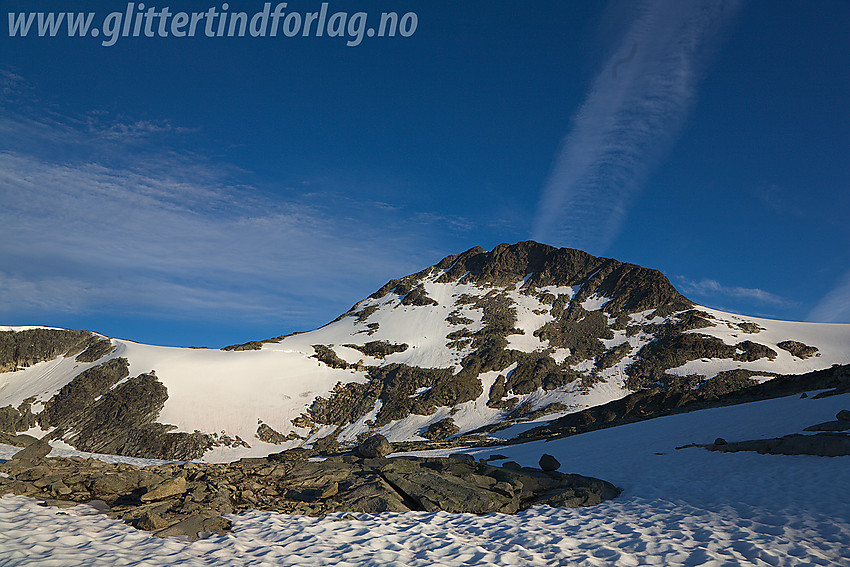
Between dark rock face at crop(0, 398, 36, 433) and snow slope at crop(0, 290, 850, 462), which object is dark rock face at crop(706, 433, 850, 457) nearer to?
snow slope at crop(0, 290, 850, 462)

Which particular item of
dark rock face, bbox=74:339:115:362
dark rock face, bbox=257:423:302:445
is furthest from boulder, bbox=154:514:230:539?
dark rock face, bbox=74:339:115:362

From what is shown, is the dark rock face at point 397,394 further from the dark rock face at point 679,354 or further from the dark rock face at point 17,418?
the dark rock face at point 17,418

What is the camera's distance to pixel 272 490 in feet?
45.2

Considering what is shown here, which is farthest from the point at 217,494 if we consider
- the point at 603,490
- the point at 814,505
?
the point at 814,505

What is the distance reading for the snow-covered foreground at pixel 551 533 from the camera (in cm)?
852

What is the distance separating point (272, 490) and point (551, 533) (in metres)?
8.17

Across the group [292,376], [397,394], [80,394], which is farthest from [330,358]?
[80,394]

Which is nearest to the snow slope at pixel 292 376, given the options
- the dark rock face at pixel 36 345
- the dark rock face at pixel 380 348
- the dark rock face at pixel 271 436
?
the dark rock face at pixel 271 436

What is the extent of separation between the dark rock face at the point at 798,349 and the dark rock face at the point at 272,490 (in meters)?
81.3

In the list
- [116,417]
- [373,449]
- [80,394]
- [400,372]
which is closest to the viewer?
[373,449]

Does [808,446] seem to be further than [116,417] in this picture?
No

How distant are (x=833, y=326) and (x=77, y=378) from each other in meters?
133

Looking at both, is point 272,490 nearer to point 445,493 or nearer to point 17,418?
point 445,493

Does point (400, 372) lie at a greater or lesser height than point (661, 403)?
greater
